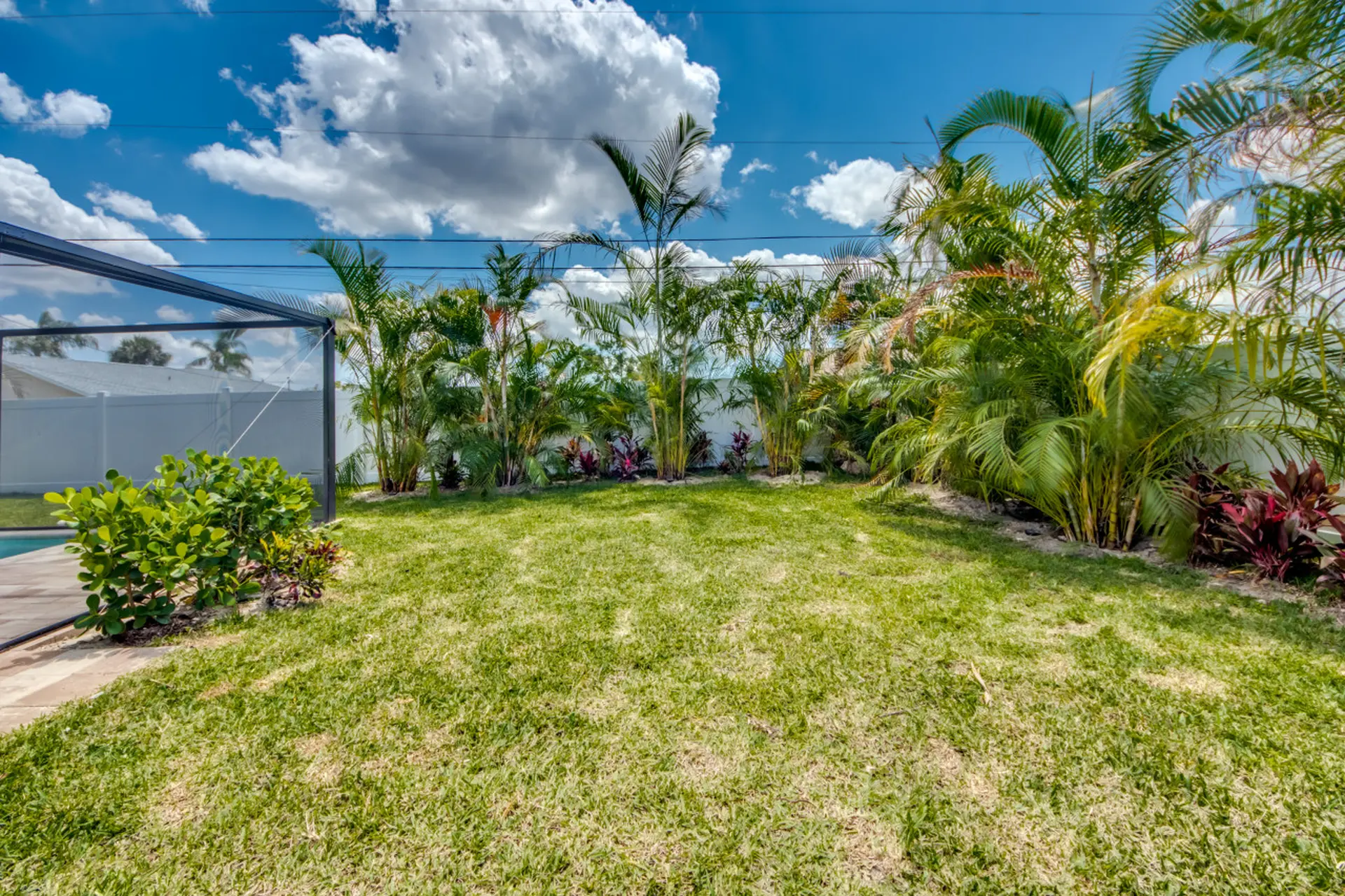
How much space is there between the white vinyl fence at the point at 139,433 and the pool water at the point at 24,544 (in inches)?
20.2

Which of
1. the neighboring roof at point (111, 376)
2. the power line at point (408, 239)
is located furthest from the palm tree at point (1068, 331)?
the neighboring roof at point (111, 376)

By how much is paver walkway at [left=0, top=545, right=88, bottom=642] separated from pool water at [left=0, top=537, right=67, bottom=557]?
1117mm

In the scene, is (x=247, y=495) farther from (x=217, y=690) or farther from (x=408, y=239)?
(x=408, y=239)

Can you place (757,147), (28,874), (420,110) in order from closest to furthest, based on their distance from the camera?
(28,874) < (420,110) < (757,147)

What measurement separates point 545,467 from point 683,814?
7435mm

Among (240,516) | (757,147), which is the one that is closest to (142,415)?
(240,516)

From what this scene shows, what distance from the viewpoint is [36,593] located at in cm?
343

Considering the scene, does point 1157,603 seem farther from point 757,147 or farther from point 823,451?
point 757,147

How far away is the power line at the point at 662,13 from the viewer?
7.43 m

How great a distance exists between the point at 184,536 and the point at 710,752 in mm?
2744

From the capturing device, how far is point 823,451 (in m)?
9.14

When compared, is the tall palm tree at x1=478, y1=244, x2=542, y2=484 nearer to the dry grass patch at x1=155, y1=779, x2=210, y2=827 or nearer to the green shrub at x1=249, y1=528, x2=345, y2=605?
the green shrub at x1=249, y1=528, x2=345, y2=605

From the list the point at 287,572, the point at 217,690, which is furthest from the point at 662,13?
the point at 217,690

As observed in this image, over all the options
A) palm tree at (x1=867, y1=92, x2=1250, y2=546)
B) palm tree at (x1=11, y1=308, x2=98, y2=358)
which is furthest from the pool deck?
palm tree at (x1=867, y1=92, x2=1250, y2=546)
